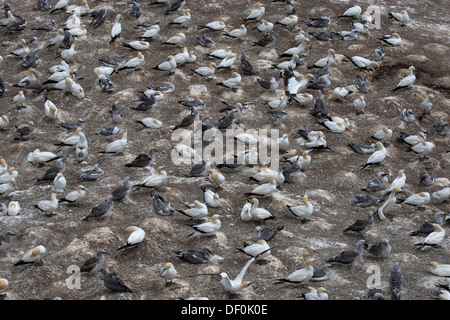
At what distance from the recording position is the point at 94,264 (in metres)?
12.1

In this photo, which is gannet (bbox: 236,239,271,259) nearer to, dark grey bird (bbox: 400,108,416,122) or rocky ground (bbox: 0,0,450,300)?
rocky ground (bbox: 0,0,450,300)

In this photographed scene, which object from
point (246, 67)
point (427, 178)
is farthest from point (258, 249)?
point (246, 67)

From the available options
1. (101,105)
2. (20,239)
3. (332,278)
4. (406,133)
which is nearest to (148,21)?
(101,105)

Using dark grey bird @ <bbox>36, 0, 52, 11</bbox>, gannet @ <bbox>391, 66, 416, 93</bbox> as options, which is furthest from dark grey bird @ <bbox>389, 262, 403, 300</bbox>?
dark grey bird @ <bbox>36, 0, 52, 11</bbox>

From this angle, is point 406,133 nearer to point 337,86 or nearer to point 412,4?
point 337,86

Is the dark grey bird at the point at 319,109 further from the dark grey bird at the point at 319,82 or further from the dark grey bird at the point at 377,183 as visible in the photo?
the dark grey bird at the point at 377,183

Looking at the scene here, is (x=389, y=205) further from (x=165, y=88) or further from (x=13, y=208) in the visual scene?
(x=13, y=208)

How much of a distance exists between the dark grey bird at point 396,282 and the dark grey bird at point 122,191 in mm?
6697

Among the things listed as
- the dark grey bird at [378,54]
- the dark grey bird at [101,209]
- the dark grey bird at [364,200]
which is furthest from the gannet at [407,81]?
the dark grey bird at [101,209]

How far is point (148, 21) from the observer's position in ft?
80.1

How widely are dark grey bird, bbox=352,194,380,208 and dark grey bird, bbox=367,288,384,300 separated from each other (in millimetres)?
4033

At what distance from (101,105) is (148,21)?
634cm

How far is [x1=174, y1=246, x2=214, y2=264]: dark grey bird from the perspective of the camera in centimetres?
1267

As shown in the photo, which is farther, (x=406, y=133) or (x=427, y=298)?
(x=406, y=133)
